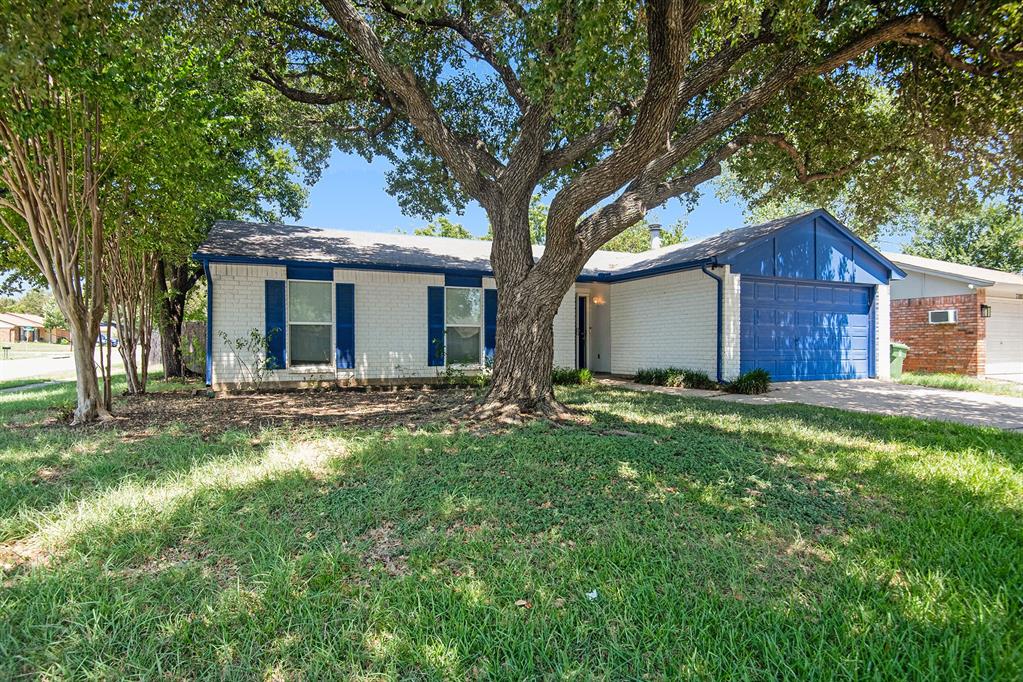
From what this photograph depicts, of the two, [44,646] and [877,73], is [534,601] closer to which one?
[44,646]

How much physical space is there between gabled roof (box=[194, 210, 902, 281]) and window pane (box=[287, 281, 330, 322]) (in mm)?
598

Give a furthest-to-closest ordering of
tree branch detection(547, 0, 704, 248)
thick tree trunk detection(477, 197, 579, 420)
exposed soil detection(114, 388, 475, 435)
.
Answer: exposed soil detection(114, 388, 475, 435), thick tree trunk detection(477, 197, 579, 420), tree branch detection(547, 0, 704, 248)

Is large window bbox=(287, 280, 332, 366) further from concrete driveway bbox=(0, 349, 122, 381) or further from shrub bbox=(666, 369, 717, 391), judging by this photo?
concrete driveway bbox=(0, 349, 122, 381)

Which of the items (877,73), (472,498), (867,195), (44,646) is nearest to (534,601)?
(472,498)

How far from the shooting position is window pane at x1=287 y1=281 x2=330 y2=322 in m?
9.96

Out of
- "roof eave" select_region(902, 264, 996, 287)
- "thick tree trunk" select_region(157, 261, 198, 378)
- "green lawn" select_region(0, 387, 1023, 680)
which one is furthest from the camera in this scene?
"roof eave" select_region(902, 264, 996, 287)

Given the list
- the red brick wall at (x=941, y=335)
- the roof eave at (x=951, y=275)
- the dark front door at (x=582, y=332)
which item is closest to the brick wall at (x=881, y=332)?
the roof eave at (x=951, y=275)

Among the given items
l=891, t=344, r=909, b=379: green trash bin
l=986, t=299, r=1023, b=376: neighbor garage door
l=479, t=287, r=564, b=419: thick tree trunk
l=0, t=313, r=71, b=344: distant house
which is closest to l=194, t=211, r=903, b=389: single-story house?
l=891, t=344, r=909, b=379: green trash bin

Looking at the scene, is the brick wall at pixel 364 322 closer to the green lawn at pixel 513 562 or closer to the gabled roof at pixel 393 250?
the gabled roof at pixel 393 250

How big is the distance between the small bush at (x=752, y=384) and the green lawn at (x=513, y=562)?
471cm

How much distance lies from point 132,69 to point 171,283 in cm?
955

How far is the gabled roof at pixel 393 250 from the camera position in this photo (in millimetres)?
9703

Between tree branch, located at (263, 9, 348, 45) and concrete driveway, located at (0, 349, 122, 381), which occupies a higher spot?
tree branch, located at (263, 9, 348, 45)

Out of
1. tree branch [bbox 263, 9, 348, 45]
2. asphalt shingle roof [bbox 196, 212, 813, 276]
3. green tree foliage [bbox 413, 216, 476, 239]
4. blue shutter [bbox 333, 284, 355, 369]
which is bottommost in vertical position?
blue shutter [bbox 333, 284, 355, 369]
